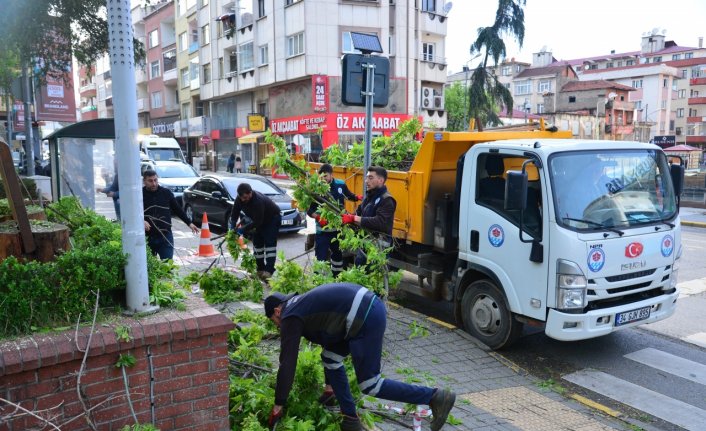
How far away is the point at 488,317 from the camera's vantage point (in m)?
6.27

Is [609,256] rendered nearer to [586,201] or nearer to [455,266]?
[586,201]

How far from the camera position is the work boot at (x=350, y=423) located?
3932 mm

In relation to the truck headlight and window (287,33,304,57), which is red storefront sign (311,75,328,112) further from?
the truck headlight

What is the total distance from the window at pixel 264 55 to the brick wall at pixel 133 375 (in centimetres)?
3508

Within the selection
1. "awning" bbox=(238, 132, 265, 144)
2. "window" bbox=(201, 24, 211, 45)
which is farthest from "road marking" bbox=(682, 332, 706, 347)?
"window" bbox=(201, 24, 211, 45)

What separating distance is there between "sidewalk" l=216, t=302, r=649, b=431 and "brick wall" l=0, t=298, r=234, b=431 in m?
1.52

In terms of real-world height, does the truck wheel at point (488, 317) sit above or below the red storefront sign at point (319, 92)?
below

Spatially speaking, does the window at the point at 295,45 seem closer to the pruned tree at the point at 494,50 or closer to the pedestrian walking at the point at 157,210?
the pruned tree at the point at 494,50

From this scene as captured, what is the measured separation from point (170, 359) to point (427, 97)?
109 feet

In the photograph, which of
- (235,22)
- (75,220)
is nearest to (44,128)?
(235,22)

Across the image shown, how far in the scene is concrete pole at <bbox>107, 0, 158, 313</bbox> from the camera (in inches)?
126

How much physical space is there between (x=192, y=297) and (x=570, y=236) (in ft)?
11.4

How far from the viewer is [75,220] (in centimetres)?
566

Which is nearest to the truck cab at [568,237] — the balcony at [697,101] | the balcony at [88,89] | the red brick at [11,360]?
the red brick at [11,360]
